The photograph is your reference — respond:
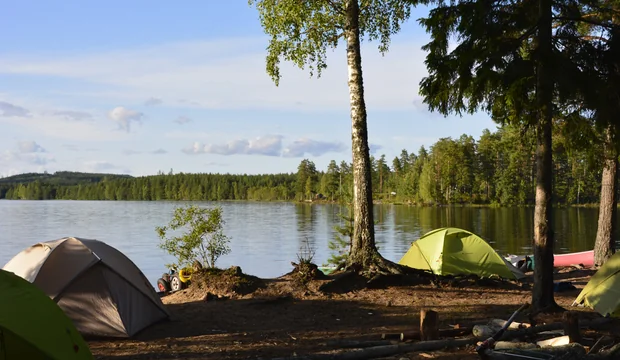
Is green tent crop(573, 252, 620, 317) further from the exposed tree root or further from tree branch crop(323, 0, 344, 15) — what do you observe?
tree branch crop(323, 0, 344, 15)

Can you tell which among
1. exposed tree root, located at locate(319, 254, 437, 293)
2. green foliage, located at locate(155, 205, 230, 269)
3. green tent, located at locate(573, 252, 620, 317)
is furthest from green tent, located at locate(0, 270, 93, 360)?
green tent, located at locate(573, 252, 620, 317)

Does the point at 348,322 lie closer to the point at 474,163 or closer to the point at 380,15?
the point at 380,15

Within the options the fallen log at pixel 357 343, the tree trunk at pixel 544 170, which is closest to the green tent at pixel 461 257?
the tree trunk at pixel 544 170

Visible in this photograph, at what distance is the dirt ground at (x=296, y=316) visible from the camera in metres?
7.85

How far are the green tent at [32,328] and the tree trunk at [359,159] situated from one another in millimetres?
6702

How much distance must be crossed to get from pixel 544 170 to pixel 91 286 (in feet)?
23.3

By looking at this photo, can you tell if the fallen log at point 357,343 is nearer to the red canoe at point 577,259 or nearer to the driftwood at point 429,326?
the driftwood at point 429,326

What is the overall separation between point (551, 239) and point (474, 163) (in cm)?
8630

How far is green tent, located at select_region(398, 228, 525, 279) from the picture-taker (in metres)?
14.2

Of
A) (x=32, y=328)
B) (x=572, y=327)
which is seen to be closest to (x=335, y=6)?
(x=572, y=327)

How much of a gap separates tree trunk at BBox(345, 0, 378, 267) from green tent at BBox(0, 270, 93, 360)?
6702 mm

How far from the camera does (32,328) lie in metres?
6.06

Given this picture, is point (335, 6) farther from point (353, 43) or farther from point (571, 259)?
point (571, 259)

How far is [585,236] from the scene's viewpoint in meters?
36.1
